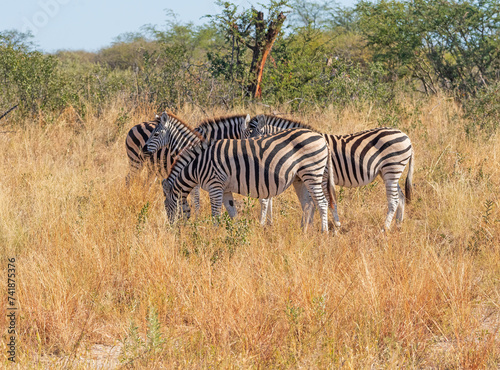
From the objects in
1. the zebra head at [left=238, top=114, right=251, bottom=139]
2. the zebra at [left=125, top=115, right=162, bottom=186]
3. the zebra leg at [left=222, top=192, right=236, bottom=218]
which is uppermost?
the zebra head at [left=238, top=114, right=251, bottom=139]

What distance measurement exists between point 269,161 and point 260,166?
11cm

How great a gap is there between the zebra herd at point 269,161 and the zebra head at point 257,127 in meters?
0.01

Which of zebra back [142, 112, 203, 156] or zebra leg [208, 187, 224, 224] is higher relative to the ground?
zebra back [142, 112, 203, 156]

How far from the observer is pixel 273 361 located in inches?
133

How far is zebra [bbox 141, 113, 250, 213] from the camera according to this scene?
260 inches

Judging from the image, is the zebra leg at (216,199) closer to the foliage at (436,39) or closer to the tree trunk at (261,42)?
the tree trunk at (261,42)

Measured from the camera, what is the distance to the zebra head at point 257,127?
696cm

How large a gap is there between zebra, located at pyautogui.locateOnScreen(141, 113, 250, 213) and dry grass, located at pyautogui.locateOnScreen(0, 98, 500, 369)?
52 centimetres

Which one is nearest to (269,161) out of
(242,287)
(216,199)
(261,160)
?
(261,160)

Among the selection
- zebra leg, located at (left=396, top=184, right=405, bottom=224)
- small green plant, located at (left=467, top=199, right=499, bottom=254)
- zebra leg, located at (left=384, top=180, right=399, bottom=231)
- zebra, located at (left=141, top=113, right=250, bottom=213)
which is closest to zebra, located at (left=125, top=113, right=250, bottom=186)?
zebra, located at (left=141, top=113, right=250, bottom=213)

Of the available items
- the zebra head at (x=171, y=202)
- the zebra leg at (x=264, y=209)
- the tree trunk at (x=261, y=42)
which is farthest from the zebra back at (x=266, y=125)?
the tree trunk at (x=261, y=42)

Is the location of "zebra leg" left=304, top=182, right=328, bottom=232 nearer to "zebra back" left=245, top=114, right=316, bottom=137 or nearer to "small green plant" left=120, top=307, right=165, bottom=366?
"zebra back" left=245, top=114, right=316, bottom=137

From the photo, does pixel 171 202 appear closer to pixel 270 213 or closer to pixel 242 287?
pixel 270 213

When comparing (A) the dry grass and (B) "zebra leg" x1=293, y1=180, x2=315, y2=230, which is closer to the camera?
(A) the dry grass
